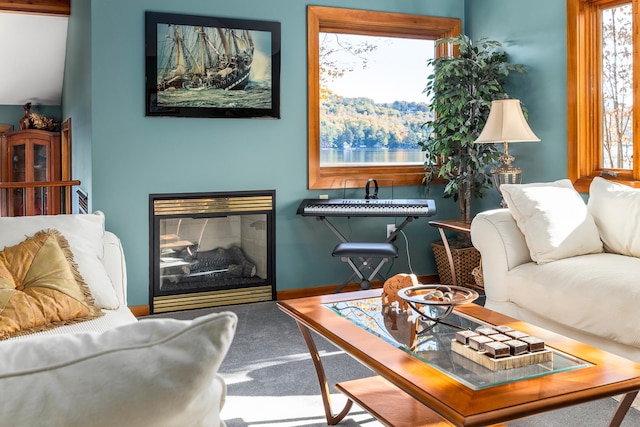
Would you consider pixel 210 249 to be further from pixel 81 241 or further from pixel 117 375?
pixel 117 375

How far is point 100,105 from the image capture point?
170 inches

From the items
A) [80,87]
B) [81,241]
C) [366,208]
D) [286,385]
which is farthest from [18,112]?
[286,385]

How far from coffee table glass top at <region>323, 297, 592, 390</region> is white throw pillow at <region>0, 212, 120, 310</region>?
942mm

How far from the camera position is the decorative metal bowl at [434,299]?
2398mm

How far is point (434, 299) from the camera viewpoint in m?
2.47

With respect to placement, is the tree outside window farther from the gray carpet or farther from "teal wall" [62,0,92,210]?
"teal wall" [62,0,92,210]

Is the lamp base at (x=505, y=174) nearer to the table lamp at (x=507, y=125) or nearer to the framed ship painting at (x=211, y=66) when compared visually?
the table lamp at (x=507, y=125)

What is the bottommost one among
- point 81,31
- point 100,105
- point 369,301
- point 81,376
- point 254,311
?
point 254,311

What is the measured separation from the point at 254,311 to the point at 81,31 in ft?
8.76

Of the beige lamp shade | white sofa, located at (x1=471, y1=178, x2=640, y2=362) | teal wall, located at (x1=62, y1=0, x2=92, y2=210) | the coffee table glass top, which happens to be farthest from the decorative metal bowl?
teal wall, located at (x1=62, y1=0, x2=92, y2=210)

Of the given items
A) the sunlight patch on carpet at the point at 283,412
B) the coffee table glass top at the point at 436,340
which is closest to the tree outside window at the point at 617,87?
the coffee table glass top at the point at 436,340

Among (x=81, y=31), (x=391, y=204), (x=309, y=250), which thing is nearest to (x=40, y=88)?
(x=81, y=31)

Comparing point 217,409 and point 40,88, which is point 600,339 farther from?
point 40,88

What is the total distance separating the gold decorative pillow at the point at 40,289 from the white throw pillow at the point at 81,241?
0.05 metres
